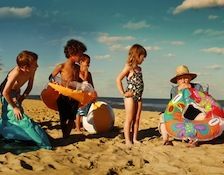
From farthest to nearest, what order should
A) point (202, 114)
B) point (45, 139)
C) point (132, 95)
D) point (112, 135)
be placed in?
point (112, 135)
point (202, 114)
point (132, 95)
point (45, 139)

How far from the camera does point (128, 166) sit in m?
4.98

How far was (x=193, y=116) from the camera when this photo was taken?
714cm

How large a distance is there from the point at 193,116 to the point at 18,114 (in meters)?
3.30

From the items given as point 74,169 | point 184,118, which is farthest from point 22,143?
point 184,118

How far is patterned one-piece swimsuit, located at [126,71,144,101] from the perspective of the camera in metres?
6.49

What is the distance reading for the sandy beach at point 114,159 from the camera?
472cm

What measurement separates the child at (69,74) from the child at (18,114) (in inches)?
31.2

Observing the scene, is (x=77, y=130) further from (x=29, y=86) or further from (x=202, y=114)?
(x=202, y=114)

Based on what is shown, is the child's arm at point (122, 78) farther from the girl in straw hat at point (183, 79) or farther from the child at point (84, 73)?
the child at point (84, 73)

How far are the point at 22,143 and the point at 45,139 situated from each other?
396 mm

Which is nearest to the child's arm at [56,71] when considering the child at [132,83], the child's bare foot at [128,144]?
the child at [132,83]

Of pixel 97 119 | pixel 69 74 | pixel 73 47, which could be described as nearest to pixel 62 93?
pixel 69 74

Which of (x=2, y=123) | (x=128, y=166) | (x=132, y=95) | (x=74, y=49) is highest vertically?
(x=74, y=49)

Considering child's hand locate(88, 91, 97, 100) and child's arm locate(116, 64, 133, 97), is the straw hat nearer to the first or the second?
child's arm locate(116, 64, 133, 97)
